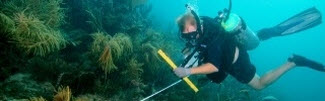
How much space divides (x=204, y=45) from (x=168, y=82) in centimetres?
354

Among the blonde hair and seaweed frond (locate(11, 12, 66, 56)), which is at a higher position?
seaweed frond (locate(11, 12, 66, 56))

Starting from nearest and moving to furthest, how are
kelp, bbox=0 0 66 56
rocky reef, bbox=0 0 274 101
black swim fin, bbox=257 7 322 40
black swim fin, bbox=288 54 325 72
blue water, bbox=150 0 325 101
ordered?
1. rocky reef, bbox=0 0 274 101
2. kelp, bbox=0 0 66 56
3. black swim fin, bbox=288 54 325 72
4. black swim fin, bbox=257 7 322 40
5. blue water, bbox=150 0 325 101

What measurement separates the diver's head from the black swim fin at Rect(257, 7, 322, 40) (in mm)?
3827

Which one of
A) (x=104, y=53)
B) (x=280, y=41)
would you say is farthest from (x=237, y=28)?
(x=280, y=41)

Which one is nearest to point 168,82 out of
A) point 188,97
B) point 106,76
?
point 188,97

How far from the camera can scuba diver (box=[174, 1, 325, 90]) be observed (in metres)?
5.61

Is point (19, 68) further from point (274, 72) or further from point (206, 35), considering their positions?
point (274, 72)

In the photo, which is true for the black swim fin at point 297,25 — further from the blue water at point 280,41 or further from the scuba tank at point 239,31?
the blue water at point 280,41

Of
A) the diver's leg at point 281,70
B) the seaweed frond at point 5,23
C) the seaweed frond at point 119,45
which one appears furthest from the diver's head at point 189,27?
the seaweed frond at point 5,23

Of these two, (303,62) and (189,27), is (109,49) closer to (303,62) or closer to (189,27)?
(189,27)

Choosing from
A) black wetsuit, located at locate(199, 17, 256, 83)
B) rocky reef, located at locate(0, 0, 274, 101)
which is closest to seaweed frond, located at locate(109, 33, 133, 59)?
rocky reef, located at locate(0, 0, 274, 101)

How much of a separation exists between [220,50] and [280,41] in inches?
3323

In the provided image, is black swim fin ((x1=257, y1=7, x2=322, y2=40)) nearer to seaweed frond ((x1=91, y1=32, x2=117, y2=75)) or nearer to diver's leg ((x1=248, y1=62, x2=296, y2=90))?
diver's leg ((x1=248, y1=62, x2=296, y2=90))

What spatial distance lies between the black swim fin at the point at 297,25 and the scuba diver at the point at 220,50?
1.35m
